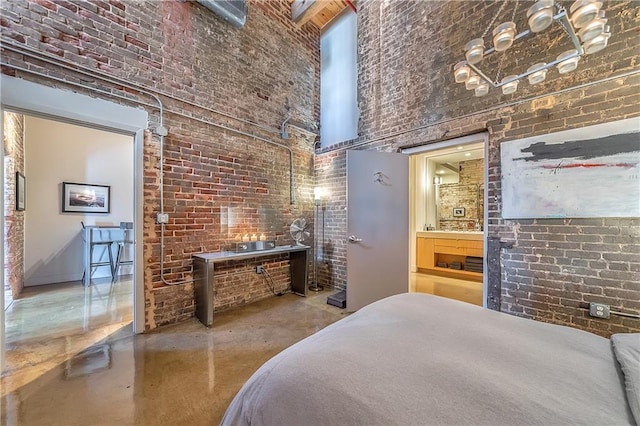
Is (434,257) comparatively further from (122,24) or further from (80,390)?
(122,24)

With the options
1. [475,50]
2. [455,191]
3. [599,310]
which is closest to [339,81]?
[475,50]

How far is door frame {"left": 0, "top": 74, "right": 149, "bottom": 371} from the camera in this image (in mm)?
1992

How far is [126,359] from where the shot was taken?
2174mm

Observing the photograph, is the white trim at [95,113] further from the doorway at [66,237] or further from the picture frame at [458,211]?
the picture frame at [458,211]

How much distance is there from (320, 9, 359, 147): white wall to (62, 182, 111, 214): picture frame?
4.61 metres

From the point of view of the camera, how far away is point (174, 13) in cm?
294

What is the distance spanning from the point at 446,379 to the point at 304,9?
198 inches

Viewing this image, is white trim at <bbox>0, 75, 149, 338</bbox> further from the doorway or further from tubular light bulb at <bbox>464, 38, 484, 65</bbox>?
tubular light bulb at <bbox>464, 38, 484, 65</bbox>

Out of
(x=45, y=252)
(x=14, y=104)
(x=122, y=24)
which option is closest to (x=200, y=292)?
(x=14, y=104)

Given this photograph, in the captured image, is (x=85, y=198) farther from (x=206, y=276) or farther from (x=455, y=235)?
(x=455, y=235)

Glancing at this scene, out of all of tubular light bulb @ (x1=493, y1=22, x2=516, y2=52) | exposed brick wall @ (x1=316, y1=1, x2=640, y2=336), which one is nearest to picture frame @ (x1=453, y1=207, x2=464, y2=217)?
exposed brick wall @ (x1=316, y1=1, x2=640, y2=336)

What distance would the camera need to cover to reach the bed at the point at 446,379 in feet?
2.42

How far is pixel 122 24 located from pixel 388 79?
339 centimetres

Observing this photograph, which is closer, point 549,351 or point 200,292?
point 549,351
